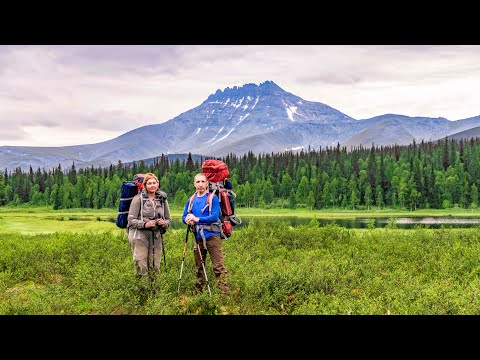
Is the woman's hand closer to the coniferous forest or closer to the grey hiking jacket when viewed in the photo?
the grey hiking jacket

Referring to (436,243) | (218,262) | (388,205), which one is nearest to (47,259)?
(218,262)

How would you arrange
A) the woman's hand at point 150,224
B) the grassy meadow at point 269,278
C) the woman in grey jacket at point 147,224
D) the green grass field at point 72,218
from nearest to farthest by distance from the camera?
the grassy meadow at point 269,278
the woman's hand at point 150,224
the woman in grey jacket at point 147,224
the green grass field at point 72,218

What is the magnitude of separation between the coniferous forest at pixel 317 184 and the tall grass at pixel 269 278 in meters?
80.3

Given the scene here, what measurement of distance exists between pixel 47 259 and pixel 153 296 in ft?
21.3

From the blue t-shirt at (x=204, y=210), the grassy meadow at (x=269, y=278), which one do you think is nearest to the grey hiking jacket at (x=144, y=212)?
the blue t-shirt at (x=204, y=210)

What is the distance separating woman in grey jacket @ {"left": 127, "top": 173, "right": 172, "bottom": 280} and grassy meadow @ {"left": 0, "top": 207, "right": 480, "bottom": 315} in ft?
1.37

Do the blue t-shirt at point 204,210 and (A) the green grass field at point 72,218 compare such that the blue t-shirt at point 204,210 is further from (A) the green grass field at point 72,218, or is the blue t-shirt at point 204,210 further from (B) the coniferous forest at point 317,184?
(B) the coniferous forest at point 317,184

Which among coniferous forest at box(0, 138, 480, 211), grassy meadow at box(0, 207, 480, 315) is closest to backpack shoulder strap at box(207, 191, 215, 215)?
grassy meadow at box(0, 207, 480, 315)

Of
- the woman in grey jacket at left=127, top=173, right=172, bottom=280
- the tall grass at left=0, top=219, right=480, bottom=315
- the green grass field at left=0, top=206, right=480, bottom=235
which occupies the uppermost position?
the woman in grey jacket at left=127, top=173, right=172, bottom=280

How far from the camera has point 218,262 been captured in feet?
34.6

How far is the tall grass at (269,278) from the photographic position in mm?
9945

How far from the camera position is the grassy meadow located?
32.6 ft

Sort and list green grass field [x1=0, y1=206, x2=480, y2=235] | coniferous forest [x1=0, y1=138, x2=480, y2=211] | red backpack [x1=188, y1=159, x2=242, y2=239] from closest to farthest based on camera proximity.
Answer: red backpack [x1=188, y1=159, x2=242, y2=239]
green grass field [x1=0, y1=206, x2=480, y2=235]
coniferous forest [x1=0, y1=138, x2=480, y2=211]

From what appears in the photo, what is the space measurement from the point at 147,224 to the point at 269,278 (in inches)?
121
